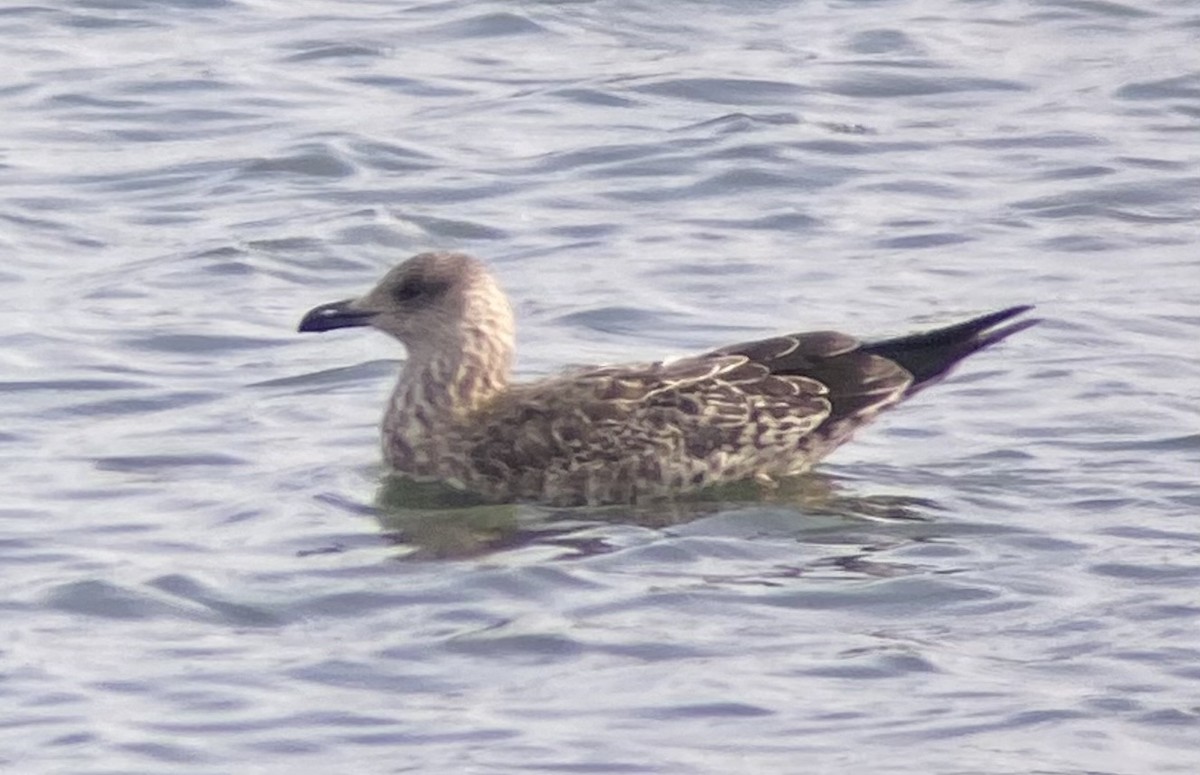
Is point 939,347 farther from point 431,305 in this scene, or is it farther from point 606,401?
point 431,305

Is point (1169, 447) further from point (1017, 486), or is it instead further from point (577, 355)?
point (577, 355)

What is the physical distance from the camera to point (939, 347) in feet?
39.3

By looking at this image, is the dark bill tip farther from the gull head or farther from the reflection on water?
the reflection on water

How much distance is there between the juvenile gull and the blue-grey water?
0.68 ft

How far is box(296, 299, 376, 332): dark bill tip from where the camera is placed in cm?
1195

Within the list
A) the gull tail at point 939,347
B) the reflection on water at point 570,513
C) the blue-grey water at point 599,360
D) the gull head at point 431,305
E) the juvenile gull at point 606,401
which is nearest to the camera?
the blue-grey water at point 599,360

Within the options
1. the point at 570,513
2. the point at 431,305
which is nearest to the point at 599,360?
the point at 431,305

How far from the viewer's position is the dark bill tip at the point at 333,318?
1195cm

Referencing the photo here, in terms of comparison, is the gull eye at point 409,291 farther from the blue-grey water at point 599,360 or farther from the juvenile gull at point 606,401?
the blue-grey water at point 599,360

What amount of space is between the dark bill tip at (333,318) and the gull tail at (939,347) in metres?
1.77

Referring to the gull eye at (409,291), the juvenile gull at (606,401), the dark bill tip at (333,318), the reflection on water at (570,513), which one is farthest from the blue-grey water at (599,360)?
the gull eye at (409,291)

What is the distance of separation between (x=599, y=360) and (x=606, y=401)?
1.69 m

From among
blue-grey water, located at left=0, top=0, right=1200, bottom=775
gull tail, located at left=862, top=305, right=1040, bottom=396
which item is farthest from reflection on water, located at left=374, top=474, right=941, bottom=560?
gull tail, located at left=862, top=305, right=1040, bottom=396

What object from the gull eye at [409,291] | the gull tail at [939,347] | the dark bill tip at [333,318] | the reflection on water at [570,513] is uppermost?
the gull eye at [409,291]
